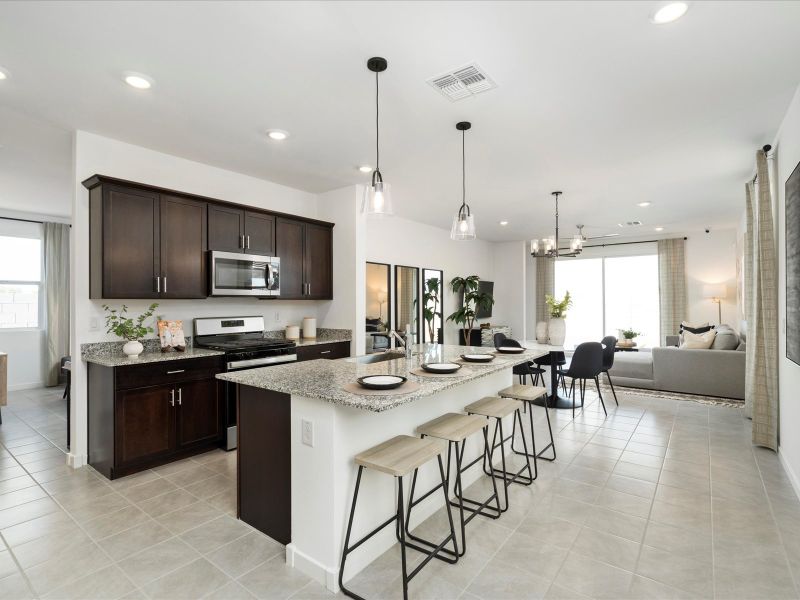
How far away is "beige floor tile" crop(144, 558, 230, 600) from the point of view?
6.12ft

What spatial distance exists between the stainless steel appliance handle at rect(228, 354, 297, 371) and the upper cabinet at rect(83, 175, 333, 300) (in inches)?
29.7

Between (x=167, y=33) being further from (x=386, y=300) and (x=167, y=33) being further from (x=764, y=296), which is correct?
(x=764, y=296)

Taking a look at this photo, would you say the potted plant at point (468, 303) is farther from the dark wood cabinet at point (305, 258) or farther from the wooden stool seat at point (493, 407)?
the wooden stool seat at point (493, 407)

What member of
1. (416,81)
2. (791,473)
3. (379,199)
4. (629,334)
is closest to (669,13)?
(416,81)

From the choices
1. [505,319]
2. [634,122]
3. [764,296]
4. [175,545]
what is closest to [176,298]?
[175,545]

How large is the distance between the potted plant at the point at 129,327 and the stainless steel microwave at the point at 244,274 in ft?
1.90

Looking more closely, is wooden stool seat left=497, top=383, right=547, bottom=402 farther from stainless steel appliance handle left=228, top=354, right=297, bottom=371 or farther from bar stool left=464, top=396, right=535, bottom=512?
stainless steel appliance handle left=228, top=354, right=297, bottom=371

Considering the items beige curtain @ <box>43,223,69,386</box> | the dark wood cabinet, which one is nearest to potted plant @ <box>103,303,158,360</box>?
the dark wood cabinet

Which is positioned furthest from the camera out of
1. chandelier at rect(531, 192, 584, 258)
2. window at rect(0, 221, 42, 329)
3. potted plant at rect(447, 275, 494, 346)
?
potted plant at rect(447, 275, 494, 346)

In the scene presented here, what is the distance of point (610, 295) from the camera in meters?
8.80

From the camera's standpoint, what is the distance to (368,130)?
3330 mm

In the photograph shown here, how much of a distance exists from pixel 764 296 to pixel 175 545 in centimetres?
468

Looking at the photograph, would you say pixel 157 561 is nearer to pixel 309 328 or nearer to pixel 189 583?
pixel 189 583

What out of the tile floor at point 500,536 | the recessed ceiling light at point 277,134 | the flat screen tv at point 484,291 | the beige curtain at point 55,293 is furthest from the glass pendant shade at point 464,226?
the beige curtain at point 55,293
